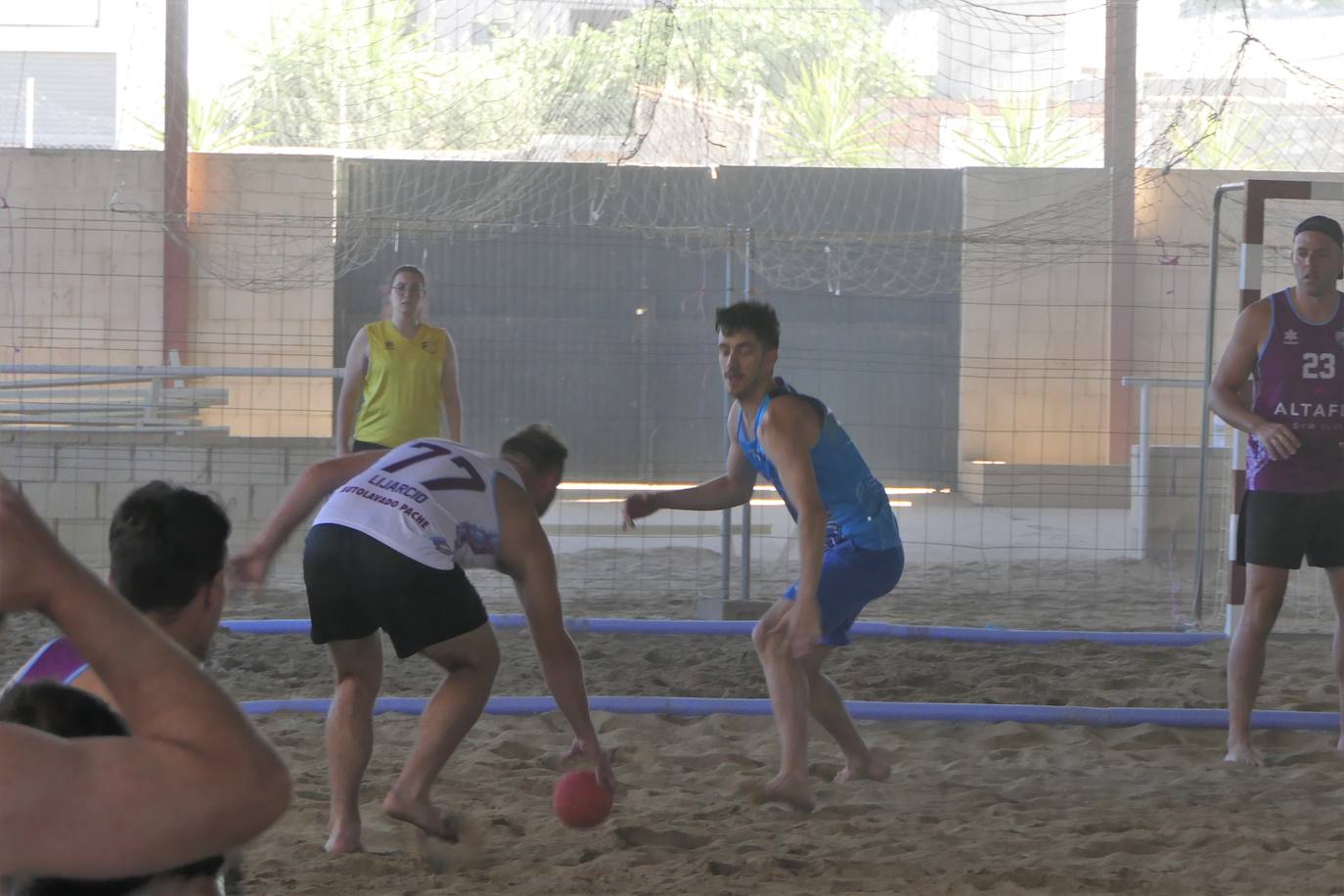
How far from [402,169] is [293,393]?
3.10 metres

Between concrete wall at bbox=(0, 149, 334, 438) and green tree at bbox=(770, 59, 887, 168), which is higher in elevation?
green tree at bbox=(770, 59, 887, 168)

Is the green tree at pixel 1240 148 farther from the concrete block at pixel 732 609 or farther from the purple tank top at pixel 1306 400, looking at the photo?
the purple tank top at pixel 1306 400

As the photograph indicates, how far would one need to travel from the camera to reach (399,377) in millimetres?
7023

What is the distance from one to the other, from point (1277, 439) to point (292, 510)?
10.0ft

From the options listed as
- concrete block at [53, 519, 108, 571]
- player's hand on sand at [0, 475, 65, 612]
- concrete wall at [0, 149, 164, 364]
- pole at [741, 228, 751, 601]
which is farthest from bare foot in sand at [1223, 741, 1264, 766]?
concrete wall at [0, 149, 164, 364]

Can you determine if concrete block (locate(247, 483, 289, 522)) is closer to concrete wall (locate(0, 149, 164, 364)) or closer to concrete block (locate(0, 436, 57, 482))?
concrete block (locate(0, 436, 57, 482))

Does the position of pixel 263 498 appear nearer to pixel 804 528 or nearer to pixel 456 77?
pixel 456 77

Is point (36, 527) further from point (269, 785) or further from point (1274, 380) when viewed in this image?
point (1274, 380)

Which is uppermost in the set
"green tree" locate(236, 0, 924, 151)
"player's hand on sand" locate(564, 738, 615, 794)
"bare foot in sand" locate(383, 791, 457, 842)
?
"green tree" locate(236, 0, 924, 151)

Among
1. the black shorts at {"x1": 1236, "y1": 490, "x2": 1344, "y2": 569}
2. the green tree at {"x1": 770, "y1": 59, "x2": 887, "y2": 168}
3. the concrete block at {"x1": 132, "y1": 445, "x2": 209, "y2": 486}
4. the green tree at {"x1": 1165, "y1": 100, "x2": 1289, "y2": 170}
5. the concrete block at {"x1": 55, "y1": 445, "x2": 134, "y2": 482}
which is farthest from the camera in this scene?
the green tree at {"x1": 770, "y1": 59, "x2": 887, "y2": 168}

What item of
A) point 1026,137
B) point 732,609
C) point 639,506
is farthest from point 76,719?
point 1026,137

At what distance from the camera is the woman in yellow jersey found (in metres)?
7.02

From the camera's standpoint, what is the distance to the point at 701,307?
1611cm

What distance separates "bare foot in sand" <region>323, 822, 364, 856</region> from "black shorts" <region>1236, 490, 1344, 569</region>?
305 cm
